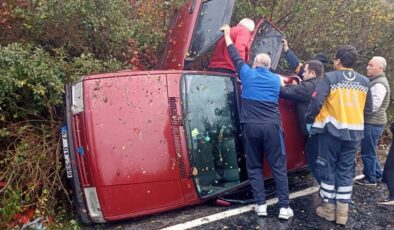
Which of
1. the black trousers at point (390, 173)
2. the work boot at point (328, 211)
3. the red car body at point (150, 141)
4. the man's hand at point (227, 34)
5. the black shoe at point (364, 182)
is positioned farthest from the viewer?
the black shoe at point (364, 182)

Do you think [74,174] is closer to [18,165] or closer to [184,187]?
[18,165]

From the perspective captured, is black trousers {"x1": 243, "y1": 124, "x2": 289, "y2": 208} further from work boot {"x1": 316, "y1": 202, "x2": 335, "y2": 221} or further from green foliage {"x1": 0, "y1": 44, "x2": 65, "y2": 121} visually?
green foliage {"x1": 0, "y1": 44, "x2": 65, "y2": 121}

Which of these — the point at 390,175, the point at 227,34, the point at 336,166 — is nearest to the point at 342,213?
the point at 336,166

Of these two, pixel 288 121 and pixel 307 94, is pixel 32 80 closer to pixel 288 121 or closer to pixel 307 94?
pixel 288 121

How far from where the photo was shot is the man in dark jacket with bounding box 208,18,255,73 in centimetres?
494

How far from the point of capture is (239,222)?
4.34 metres

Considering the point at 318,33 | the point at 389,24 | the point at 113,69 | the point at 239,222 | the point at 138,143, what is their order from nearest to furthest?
the point at 138,143 → the point at 239,222 → the point at 113,69 → the point at 318,33 → the point at 389,24

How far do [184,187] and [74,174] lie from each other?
111 cm

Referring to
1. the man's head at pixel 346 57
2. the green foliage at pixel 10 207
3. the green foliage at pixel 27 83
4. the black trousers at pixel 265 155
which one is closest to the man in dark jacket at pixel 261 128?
the black trousers at pixel 265 155

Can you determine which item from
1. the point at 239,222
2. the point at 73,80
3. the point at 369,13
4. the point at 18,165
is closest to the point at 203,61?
the point at 73,80

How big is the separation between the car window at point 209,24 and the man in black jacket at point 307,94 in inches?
40.9

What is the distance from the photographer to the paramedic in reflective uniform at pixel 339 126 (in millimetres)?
4363

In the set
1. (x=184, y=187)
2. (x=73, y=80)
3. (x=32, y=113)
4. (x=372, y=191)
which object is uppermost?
(x=73, y=80)

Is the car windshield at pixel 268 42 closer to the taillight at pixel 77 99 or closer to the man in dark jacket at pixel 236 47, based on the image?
the man in dark jacket at pixel 236 47
